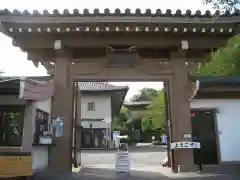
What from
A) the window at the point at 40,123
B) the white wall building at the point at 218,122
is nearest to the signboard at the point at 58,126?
the window at the point at 40,123

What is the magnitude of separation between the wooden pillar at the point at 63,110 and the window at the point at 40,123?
0.50 m

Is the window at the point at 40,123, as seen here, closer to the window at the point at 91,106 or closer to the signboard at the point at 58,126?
the signboard at the point at 58,126

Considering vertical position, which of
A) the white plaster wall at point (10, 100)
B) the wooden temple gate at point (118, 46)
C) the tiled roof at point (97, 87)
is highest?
the tiled roof at point (97, 87)

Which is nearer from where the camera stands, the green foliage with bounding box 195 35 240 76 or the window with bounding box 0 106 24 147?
the window with bounding box 0 106 24 147

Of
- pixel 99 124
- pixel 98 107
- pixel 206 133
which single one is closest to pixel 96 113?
pixel 98 107

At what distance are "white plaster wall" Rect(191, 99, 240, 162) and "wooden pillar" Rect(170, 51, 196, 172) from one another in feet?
3.19

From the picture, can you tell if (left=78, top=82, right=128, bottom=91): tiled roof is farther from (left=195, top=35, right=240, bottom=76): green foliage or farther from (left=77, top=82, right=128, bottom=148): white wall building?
(left=195, top=35, right=240, bottom=76): green foliage

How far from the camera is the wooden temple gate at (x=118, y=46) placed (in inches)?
319

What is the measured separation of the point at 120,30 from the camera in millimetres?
8320

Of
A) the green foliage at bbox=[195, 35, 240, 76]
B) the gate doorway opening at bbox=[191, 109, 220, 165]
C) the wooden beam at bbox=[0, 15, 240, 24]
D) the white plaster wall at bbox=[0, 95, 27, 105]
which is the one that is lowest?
the gate doorway opening at bbox=[191, 109, 220, 165]

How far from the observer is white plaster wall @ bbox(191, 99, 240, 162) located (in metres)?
9.73

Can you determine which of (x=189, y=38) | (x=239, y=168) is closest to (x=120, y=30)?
(x=189, y=38)

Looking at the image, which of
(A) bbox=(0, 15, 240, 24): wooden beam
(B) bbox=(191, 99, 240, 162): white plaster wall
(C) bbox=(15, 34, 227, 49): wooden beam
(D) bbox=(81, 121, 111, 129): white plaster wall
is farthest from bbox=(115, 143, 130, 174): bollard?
(D) bbox=(81, 121, 111, 129): white plaster wall

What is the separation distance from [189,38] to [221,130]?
3.20m
